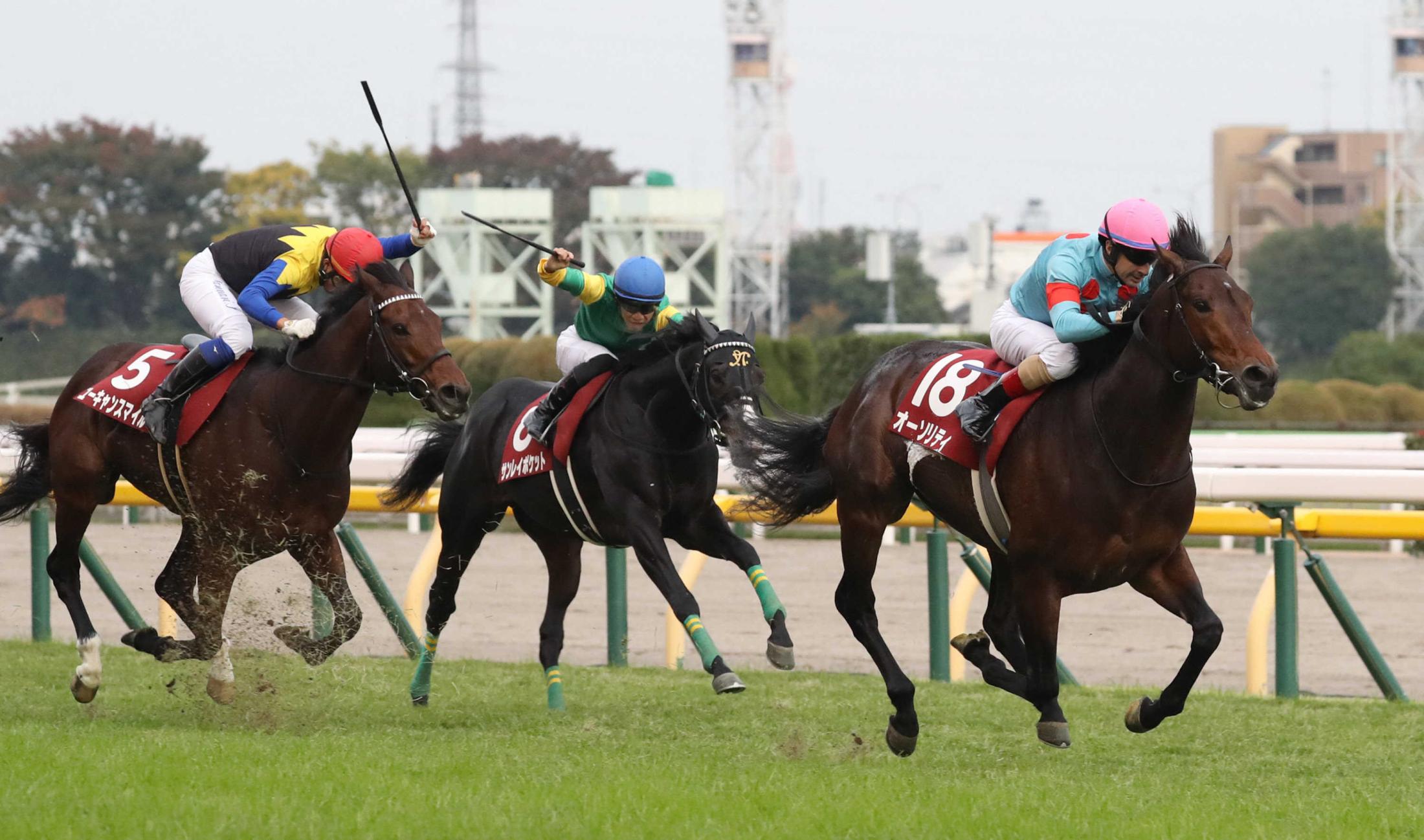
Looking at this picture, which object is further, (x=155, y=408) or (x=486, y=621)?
(x=486, y=621)

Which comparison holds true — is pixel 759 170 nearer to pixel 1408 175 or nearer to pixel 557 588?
pixel 1408 175

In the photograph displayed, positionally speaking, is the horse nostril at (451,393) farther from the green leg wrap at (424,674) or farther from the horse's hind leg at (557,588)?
the green leg wrap at (424,674)

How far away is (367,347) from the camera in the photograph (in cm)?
608

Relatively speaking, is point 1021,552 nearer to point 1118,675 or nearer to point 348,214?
point 1118,675

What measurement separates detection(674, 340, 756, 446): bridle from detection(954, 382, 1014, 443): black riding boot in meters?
0.75

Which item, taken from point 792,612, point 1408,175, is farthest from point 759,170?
point 792,612

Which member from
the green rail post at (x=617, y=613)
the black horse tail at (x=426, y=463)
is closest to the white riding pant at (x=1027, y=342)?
the black horse tail at (x=426, y=463)

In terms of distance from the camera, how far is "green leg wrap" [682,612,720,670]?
18.4 feet

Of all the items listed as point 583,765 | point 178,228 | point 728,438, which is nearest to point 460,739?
point 583,765

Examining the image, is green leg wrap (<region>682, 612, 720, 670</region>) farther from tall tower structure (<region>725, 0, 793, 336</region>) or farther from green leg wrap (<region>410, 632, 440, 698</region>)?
tall tower structure (<region>725, 0, 793, 336</region>)

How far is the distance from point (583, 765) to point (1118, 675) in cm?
367

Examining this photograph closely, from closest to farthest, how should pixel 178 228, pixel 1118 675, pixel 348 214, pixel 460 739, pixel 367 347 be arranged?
pixel 460 739
pixel 367 347
pixel 1118 675
pixel 178 228
pixel 348 214

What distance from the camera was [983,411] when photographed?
18.1ft

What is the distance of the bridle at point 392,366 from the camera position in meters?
5.89
